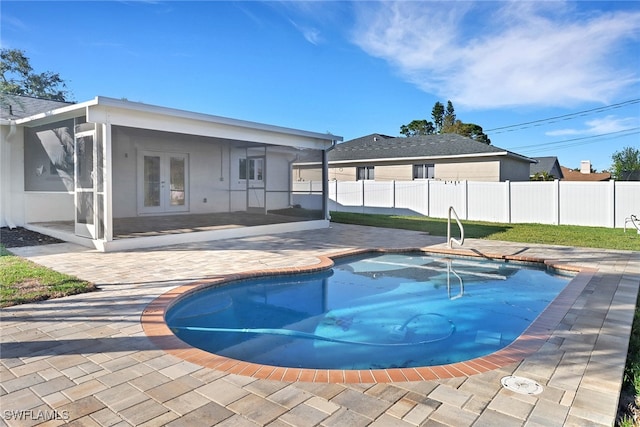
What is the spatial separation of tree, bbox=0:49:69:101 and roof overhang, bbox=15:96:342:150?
63.9 feet

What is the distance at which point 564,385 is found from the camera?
2.77 meters

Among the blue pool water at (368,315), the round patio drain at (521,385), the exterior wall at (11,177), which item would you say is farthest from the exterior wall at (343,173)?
the round patio drain at (521,385)

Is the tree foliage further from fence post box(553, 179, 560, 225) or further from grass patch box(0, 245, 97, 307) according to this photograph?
grass patch box(0, 245, 97, 307)

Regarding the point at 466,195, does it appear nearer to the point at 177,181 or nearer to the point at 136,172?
the point at 177,181

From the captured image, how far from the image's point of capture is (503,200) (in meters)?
16.3

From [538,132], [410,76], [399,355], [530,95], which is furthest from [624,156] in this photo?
[399,355]

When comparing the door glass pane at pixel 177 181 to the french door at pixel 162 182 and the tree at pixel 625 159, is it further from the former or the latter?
the tree at pixel 625 159

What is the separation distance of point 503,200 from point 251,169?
400 inches

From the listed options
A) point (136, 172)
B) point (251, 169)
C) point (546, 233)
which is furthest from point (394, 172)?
point (136, 172)

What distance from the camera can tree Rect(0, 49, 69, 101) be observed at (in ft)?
80.6

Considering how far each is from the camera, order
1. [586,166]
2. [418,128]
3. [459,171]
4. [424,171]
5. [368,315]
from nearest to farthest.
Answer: [368,315], [459,171], [424,171], [586,166], [418,128]

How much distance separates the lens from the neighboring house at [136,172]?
830 centimetres

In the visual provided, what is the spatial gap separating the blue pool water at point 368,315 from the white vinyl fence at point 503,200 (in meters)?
7.59

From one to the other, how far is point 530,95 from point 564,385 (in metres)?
21.4
